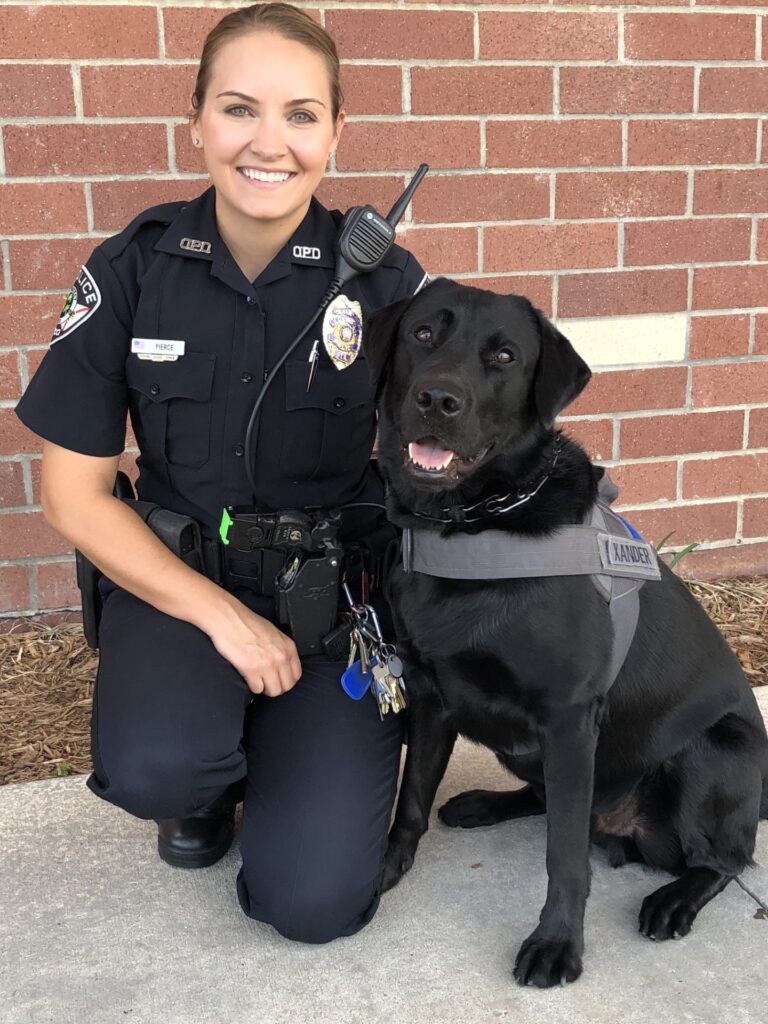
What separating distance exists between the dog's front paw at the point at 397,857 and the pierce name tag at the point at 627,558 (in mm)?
712

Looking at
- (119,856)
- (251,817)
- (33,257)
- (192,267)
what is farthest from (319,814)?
(33,257)

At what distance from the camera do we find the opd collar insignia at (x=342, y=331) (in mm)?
2307

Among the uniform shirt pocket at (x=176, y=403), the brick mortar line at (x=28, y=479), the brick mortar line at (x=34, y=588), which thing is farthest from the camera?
the brick mortar line at (x=34, y=588)

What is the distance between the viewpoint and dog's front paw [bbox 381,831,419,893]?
7.08 ft

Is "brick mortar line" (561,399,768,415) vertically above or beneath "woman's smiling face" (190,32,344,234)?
beneath

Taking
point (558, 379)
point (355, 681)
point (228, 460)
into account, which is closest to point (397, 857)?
point (355, 681)

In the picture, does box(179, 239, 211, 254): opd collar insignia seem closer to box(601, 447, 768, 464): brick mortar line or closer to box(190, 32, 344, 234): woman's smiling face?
box(190, 32, 344, 234): woman's smiling face

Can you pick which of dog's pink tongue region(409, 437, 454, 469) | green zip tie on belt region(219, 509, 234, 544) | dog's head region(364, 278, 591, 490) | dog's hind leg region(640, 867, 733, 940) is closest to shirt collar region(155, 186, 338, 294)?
dog's head region(364, 278, 591, 490)

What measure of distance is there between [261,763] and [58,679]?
1187 mm

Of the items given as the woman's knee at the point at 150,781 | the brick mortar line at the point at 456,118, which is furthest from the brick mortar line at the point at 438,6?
the woman's knee at the point at 150,781

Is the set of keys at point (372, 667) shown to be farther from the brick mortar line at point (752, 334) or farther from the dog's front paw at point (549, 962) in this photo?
the brick mortar line at point (752, 334)

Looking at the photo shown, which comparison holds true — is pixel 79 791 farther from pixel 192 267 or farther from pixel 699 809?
pixel 699 809

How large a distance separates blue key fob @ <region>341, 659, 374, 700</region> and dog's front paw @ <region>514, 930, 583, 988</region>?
1.95 ft

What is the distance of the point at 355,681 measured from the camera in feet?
7.27
